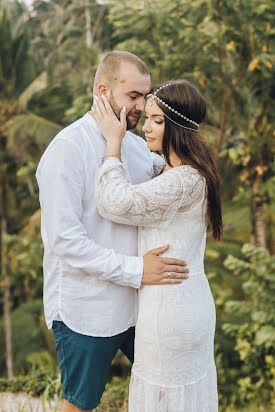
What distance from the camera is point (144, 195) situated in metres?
→ 1.83

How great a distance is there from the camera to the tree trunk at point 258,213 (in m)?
6.34

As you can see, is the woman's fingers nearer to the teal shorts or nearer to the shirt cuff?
the shirt cuff

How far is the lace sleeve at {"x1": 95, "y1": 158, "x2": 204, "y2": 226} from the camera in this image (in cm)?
181

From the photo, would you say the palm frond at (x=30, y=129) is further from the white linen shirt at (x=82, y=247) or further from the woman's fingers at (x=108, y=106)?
the white linen shirt at (x=82, y=247)

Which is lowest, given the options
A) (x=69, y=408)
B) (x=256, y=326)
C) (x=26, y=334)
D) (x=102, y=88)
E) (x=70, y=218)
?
(x=26, y=334)

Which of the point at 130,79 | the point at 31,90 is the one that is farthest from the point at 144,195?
the point at 31,90

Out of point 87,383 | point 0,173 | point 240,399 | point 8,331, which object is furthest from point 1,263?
point 87,383

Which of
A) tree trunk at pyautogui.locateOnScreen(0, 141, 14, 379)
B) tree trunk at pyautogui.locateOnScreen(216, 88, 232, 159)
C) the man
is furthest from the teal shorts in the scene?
tree trunk at pyautogui.locateOnScreen(0, 141, 14, 379)

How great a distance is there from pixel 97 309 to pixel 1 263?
9.30 metres

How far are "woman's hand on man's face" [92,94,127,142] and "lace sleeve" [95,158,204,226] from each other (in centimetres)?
14

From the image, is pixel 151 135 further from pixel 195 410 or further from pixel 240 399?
pixel 240 399

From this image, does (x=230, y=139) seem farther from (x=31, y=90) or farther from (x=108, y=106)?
(x=31, y=90)

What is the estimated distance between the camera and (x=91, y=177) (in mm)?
1925

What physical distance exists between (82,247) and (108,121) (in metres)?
0.60
